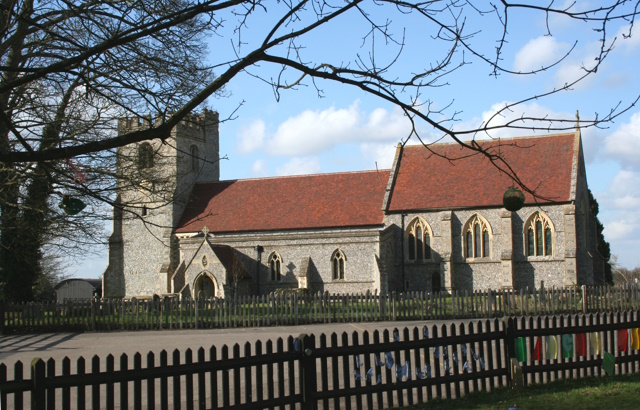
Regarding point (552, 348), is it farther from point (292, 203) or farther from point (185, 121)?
point (292, 203)

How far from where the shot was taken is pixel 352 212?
138 ft

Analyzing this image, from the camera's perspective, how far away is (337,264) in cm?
4066

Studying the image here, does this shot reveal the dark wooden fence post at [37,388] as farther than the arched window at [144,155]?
No

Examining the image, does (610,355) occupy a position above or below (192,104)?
below

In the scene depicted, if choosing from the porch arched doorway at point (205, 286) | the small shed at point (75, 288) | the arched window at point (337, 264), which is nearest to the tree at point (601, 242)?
the arched window at point (337, 264)

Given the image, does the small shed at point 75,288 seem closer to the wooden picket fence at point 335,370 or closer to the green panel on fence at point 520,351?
the wooden picket fence at point 335,370

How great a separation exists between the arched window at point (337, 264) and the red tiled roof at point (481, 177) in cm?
413

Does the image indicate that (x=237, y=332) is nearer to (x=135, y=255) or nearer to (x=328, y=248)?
(x=328, y=248)

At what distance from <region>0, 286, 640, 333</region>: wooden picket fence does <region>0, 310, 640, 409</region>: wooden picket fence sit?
12574 mm

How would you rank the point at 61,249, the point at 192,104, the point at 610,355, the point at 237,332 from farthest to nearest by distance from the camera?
the point at 237,332 → the point at 61,249 → the point at 610,355 → the point at 192,104

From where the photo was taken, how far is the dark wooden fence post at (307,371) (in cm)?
870

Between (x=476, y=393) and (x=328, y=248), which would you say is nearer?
(x=476, y=393)

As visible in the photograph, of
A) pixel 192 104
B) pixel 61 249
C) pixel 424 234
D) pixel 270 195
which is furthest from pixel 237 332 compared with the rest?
pixel 270 195

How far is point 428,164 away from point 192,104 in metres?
39.3
